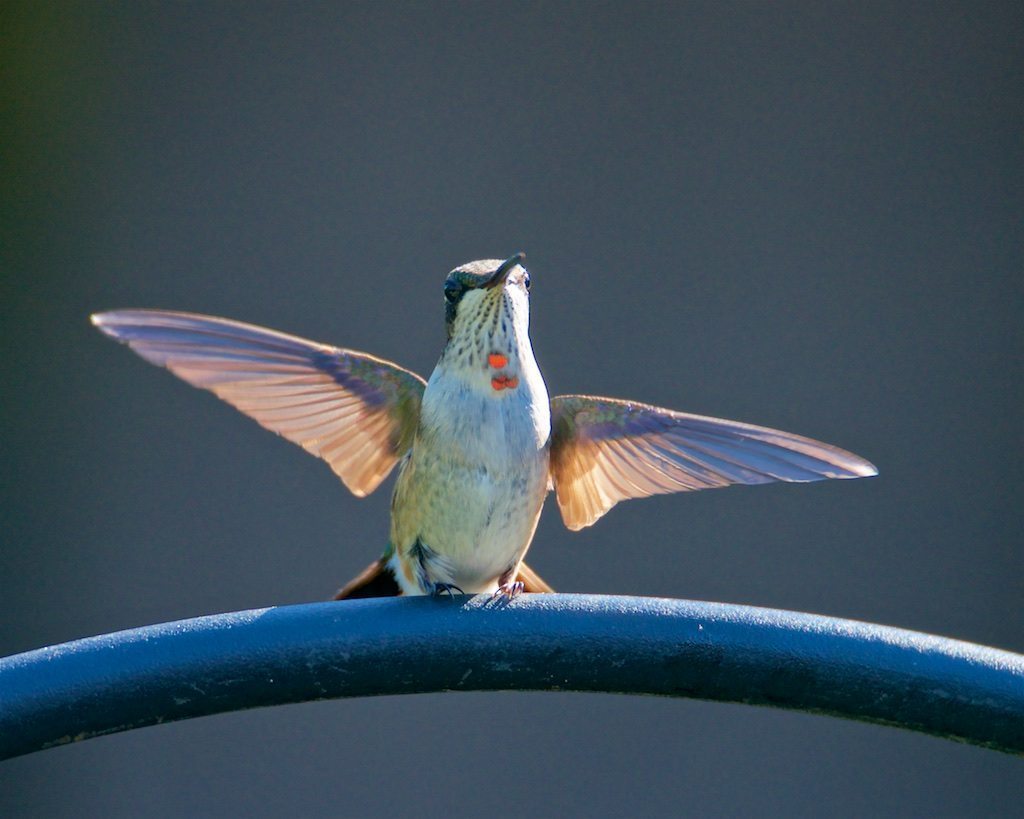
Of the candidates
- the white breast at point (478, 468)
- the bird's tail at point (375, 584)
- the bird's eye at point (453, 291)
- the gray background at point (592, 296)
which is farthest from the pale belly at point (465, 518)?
the gray background at point (592, 296)

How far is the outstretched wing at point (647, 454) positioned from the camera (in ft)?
8.50

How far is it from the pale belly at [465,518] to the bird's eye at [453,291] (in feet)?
1.06

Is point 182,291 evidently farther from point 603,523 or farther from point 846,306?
point 846,306

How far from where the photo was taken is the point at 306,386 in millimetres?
3016

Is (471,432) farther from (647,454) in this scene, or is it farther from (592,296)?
(592,296)

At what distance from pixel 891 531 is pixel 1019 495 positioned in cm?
49

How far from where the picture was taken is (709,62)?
5.12 metres

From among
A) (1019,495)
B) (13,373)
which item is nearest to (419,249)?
(13,373)

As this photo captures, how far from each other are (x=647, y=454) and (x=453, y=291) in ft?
1.70

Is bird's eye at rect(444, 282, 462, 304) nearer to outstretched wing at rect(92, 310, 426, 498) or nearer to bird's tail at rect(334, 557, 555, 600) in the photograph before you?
outstretched wing at rect(92, 310, 426, 498)

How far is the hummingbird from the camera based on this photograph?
273 centimetres

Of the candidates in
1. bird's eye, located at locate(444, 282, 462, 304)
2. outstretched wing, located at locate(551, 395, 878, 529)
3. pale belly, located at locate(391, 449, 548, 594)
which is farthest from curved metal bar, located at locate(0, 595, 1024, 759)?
bird's eye, located at locate(444, 282, 462, 304)

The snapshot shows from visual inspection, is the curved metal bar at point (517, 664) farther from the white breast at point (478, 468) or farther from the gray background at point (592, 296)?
the gray background at point (592, 296)

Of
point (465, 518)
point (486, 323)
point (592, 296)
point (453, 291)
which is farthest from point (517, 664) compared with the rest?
point (592, 296)
